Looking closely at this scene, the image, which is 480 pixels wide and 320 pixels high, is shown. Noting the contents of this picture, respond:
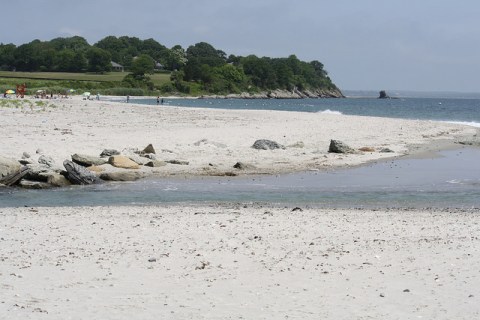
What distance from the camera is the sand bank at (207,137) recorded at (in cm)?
→ 2345

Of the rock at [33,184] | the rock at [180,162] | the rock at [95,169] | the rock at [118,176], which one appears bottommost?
the rock at [33,184]

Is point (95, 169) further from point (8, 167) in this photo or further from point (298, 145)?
point (298, 145)

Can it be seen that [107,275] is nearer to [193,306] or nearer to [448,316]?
[193,306]

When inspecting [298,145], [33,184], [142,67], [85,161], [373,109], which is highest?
[142,67]

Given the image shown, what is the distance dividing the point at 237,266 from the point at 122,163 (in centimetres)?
1246

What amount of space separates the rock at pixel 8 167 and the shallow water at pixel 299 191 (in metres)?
0.94

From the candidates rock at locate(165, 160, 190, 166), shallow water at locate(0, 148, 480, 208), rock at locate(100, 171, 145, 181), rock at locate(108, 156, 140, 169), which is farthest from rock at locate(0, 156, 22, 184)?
rock at locate(165, 160, 190, 166)

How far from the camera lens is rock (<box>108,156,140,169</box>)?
69.1 feet

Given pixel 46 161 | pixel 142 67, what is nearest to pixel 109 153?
pixel 46 161

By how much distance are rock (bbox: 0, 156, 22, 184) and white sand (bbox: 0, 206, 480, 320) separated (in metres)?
5.28

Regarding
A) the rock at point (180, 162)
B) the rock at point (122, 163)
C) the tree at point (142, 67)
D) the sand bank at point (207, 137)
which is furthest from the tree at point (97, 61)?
the rock at point (122, 163)

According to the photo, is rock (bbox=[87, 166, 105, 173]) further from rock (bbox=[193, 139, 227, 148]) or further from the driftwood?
rock (bbox=[193, 139, 227, 148])

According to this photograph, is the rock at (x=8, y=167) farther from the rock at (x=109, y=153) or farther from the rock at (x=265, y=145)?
the rock at (x=265, y=145)

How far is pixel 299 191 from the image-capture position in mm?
17953
